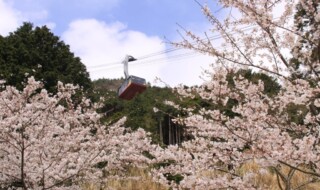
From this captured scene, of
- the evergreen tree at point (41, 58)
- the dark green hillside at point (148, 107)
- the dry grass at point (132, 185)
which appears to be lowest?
the dry grass at point (132, 185)

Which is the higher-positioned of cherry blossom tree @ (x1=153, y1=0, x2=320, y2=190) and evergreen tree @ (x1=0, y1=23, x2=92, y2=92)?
evergreen tree @ (x1=0, y1=23, x2=92, y2=92)

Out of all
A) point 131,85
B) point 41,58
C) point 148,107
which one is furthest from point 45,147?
point 148,107

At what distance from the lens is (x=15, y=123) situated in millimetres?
5445

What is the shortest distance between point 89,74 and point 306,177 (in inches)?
582

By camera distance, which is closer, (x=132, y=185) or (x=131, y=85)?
(x=132, y=185)

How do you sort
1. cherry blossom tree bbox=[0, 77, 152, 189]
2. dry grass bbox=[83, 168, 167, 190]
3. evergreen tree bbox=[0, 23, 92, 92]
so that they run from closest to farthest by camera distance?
cherry blossom tree bbox=[0, 77, 152, 189] < dry grass bbox=[83, 168, 167, 190] < evergreen tree bbox=[0, 23, 92, 92]

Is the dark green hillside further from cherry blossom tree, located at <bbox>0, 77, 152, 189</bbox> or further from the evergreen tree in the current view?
cherry blossom tree, located at <bbox>0, 77, 152, 189</bbox>

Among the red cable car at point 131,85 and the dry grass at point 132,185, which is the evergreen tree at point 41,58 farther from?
the dry grass at point 132,185

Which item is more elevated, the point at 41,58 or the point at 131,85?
the point at 41,58

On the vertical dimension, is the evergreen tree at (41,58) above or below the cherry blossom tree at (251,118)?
above

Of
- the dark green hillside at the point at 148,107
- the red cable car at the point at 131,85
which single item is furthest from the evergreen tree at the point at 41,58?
the dark green hillside at the point at 148,107

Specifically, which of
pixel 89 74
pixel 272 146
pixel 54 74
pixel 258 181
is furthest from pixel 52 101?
pixel 89 74

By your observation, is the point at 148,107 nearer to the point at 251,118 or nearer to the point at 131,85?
the point at 131,85

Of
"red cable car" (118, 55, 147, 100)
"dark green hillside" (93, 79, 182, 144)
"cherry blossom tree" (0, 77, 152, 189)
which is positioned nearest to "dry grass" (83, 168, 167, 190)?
"cherry blossom tree" (0, 77, 152, 189)
